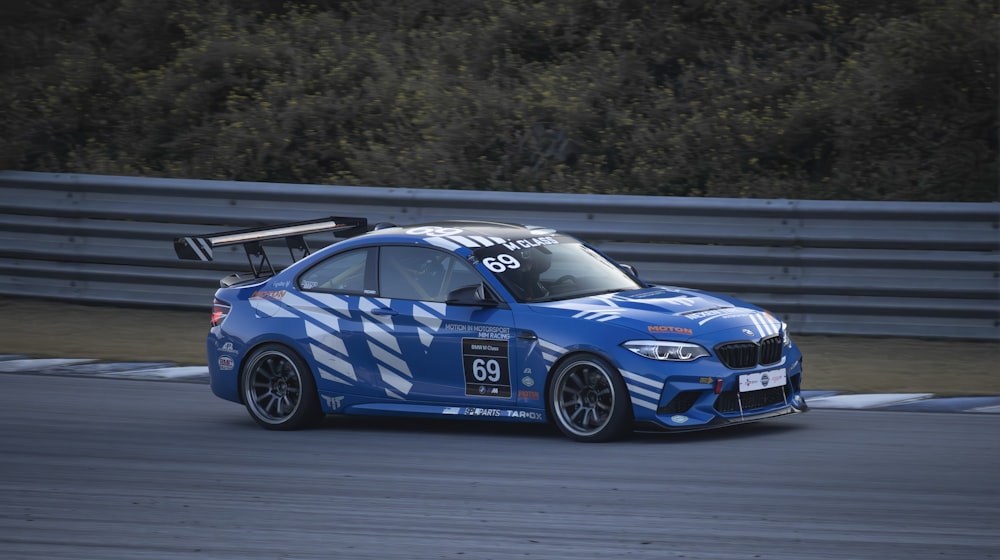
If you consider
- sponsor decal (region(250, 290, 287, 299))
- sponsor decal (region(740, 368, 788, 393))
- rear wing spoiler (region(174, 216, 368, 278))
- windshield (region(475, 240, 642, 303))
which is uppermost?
rear wing spoiler (region(174, 216, 368, 278))

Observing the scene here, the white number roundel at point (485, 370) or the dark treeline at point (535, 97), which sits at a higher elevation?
the dark treeline at point (535, 97)

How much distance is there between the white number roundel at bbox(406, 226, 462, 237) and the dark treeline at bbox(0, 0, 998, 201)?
20.7ft

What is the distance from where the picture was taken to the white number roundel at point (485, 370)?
30.9 feet

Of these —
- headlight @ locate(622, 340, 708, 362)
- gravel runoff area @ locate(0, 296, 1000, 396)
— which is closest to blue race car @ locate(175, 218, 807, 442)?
headlight @ locate(622, 340, 708, 362)

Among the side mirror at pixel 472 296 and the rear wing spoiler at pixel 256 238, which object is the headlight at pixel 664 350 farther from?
the rear wing spoiler at pixel 256 238

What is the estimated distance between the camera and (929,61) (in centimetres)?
1608

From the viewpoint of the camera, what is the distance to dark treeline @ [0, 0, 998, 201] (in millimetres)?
16047

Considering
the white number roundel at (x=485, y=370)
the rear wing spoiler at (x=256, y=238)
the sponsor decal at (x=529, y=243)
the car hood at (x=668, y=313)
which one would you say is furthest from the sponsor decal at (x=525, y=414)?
the rear wing spoiler at (x=256, y=238)

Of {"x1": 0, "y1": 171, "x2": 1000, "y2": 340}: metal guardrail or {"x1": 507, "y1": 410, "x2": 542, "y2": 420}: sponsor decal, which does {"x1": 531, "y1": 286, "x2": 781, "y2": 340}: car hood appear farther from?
{"x1": 0, "y1": 171, "x2": 1000, "y2": 340}: metal guardrail

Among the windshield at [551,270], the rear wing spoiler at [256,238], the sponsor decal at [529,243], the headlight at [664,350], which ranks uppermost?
the rear wing spoiler at [256,238]

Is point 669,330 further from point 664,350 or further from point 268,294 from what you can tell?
point 268,294

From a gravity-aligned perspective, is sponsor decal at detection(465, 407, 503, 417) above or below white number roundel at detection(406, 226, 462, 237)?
below

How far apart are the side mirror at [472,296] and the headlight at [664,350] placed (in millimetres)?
1056

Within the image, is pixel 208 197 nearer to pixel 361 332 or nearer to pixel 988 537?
pixel 361 332
